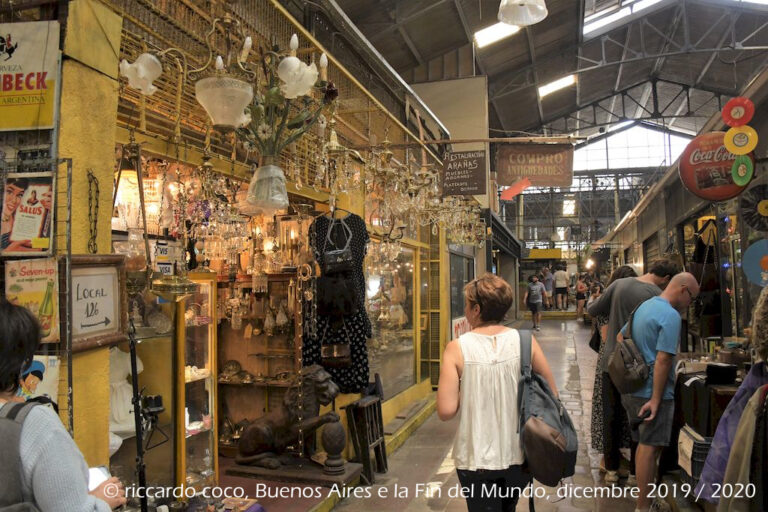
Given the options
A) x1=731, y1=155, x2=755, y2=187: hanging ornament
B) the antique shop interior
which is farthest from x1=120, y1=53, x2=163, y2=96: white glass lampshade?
x1=731, y1=155, x2=755, y2=187: hanging ornament

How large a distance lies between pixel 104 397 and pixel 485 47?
1278 centimetres

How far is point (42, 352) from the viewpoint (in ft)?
8.20

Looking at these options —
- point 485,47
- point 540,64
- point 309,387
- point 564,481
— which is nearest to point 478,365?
point 309,387

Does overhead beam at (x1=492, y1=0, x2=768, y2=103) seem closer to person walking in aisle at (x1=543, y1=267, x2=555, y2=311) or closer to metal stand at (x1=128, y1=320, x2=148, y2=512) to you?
person walking in aisle at (x1=543, y1=267, x2=555, y2=311)

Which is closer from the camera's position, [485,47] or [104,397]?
[104,397]

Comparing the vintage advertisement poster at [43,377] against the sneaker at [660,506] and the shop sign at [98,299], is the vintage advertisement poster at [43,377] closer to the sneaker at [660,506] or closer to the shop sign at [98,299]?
the shop sign at [98,299]

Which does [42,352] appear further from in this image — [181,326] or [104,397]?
[181,326]

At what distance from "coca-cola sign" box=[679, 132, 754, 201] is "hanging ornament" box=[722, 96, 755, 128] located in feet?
1.12

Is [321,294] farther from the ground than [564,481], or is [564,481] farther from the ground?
[321,294]

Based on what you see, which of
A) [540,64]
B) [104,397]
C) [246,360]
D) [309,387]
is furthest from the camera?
[540,64]

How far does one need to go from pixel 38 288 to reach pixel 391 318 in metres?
4.98

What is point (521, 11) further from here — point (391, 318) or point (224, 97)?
point (391, 318)

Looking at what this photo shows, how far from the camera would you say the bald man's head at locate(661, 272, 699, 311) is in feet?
12.4

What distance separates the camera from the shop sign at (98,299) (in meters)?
2.64
